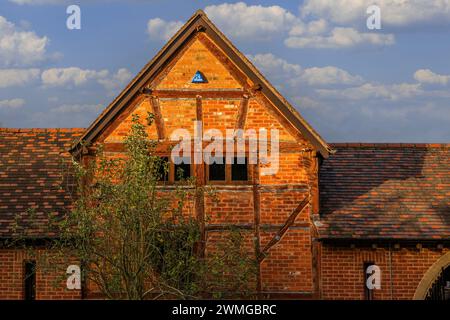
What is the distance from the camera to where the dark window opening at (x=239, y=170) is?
21562 millimetres

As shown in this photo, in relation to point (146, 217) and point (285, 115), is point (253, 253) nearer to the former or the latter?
point (285, 115)

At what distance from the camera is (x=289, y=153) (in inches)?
848

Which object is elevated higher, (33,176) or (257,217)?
(33,176)

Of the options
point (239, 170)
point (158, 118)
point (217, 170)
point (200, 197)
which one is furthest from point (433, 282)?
point (158, 118)

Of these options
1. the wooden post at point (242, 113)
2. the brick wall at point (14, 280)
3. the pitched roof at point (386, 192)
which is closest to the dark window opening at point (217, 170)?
the wooden post at point (242, 113)

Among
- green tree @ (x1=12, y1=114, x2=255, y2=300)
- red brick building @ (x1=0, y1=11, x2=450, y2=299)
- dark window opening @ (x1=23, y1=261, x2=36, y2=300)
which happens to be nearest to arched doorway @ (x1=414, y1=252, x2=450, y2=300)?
red brick building @ (x1=0, y1=11, x2=450, y2=299)

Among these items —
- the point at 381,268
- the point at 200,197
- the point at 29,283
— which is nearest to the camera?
the point at 200,197

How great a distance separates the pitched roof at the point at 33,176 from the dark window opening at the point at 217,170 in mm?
3839

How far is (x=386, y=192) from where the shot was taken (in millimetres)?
23406

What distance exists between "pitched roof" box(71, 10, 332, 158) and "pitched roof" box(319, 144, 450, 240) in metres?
2.15

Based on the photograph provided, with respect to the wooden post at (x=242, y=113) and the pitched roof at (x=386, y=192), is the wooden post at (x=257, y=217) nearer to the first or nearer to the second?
the wooden post at (x=242, y=113)

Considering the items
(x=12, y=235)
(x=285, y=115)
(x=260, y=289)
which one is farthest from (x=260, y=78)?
(x=12, y=235)

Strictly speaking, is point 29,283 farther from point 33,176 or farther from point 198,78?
point 198,78

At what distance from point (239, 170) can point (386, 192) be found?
4.70m
